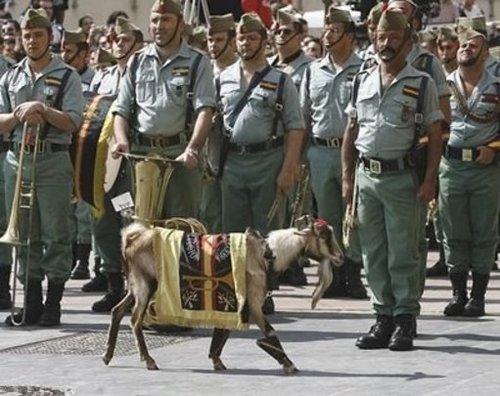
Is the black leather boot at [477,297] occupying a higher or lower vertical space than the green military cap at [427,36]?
lower

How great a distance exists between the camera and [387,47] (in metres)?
11.6

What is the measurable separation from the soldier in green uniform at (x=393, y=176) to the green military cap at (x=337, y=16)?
2.79 meters

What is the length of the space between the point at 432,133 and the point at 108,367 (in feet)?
8.05

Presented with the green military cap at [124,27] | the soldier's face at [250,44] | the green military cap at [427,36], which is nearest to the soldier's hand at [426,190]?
the soldier's face at [250,44]

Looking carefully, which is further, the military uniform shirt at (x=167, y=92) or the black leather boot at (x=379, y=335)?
the military uniform shirt at (x=167, y=92)

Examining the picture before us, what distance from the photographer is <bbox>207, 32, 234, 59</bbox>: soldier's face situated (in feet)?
47.9

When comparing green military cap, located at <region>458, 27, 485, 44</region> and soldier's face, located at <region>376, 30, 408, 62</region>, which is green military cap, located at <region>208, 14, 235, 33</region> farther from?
soldier's face, located at <region>376, 30, 408, 62</region>

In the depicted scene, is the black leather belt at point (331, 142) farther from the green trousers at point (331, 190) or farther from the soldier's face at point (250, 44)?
the soldier's face at point (250, 44)

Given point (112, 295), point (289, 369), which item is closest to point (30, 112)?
point (112, 295)

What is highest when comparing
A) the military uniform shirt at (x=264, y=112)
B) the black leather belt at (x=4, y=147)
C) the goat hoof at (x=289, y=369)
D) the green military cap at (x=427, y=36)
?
the green military cap at (x=427, y=36)

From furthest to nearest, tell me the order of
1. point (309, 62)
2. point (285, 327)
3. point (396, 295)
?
1. point (309, 62)
2. point (285, 327)
3. point (396, 295)

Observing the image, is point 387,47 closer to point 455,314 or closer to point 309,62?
point 455,314

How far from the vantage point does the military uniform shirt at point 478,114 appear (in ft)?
43.6

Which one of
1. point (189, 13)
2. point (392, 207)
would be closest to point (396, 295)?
point (392, 207)
